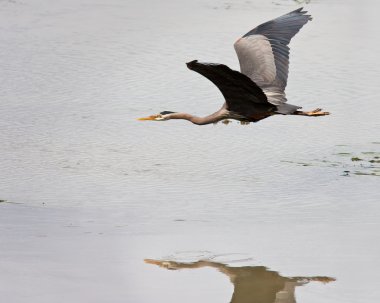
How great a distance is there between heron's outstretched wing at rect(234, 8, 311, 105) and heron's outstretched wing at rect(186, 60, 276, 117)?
20 cm

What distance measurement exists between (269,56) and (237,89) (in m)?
0.88

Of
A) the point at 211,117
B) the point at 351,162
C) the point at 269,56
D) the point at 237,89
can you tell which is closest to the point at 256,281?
the point at 237,89

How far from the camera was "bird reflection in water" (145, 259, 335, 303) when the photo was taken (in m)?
8.17

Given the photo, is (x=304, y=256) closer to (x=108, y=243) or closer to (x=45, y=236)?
(x=108, y=243)

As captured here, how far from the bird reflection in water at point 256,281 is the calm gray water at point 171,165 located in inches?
1.6

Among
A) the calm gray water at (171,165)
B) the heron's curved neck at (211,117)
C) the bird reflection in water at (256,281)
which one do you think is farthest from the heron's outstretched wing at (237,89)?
the bird reflection in water at (256,281)

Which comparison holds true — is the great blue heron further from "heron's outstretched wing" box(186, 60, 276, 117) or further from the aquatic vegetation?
the aquatic vegetation

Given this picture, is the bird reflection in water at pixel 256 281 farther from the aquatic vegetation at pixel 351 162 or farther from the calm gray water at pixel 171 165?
the aquatic vegetation at pixel 351 162

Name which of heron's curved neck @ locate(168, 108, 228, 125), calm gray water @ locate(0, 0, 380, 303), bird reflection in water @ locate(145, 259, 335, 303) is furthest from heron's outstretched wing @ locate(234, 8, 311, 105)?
bird reflection in water @ locate(145, 259, 335, 303)

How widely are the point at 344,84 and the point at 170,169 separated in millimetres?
4359

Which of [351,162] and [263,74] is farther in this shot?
[351,162]

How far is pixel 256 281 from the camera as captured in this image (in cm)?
848

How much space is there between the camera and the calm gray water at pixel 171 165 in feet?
28.3

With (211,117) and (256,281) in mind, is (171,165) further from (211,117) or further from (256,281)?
(256,281)
